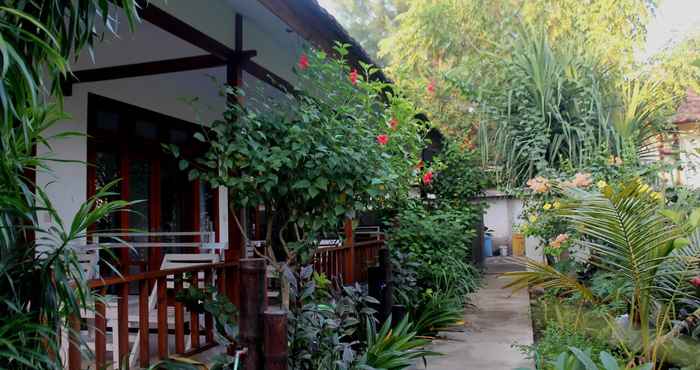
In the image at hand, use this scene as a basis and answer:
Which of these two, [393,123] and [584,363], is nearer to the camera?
[584,363]

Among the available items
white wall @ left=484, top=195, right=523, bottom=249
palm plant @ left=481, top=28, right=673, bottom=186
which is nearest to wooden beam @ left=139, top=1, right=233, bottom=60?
palm plant @ left=481, top=28, right=673, bottom=186

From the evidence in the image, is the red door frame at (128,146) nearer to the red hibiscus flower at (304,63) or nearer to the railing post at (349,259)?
the railing post at (349,259)

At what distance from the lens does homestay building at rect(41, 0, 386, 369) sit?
11.7 ft

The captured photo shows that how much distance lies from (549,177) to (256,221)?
12.8 feet

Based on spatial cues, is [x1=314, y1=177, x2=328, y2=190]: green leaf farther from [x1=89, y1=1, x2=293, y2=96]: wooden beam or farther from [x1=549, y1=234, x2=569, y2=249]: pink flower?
[x1=549, y1=234, x2=569, y2=249]: pink flower

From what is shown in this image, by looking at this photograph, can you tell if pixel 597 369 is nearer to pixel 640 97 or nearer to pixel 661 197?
pixel 661 197

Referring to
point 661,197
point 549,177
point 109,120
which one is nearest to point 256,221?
point 109,120

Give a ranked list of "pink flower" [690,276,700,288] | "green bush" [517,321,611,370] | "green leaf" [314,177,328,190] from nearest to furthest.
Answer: "green leaf" [314,177,328,190] → "pink flower" [690,276,700,288] → "green bush" [517,321,611,370]

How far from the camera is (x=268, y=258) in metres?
4.25

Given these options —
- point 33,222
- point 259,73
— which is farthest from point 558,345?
point 33,222

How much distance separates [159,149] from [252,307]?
4085mm

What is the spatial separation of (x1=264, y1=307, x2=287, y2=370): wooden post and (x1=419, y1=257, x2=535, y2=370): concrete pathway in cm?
232

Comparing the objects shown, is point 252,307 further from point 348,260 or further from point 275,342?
point 348,260

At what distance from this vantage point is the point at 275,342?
2.97 m
